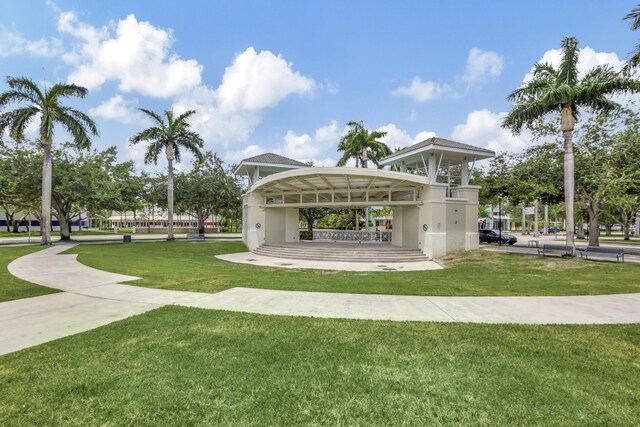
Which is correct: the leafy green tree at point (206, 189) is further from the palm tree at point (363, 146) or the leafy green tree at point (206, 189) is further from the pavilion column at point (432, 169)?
the pavilion column at point (432, 169)

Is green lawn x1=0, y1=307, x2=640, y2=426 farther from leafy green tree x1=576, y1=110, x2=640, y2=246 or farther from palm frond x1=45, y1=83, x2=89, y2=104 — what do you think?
palm frond x1=45, y1=83, x2=89, y2=104

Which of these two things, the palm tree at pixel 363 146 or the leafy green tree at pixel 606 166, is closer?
the leafy green tree at pixel 606 166

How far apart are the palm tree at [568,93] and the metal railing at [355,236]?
41.6ft

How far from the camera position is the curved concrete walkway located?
6398 mm

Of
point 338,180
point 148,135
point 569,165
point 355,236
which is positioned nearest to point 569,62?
point 569,165

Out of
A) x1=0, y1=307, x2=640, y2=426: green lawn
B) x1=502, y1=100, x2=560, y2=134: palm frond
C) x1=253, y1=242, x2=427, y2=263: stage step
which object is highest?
x1=502, y1=100, x2=560, y2=134: palm frond

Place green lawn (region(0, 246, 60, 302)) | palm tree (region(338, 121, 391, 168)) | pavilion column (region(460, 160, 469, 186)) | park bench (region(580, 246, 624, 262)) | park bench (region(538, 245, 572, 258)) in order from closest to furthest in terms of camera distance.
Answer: green lawn (region(0, 246, 60, 302))
park bench (region(580, 246, 624, 262))
park bench (region(538, 245, 572, 258))
pavilion column (region(460, 160, 469, 186))
palm tree (region(338, 121, 391, 168))

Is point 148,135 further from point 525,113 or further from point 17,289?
point 525,113

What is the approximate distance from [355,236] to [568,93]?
17.2 meters

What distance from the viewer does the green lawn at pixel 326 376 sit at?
11.0 ft

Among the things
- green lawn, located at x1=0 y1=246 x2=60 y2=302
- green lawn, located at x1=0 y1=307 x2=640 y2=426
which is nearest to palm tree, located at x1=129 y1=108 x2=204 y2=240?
green lawn, located at x1=0 y1=246 x2=60 y2=302

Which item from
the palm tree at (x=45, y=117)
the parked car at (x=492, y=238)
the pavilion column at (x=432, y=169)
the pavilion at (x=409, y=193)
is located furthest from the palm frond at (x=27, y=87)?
the parked car at (x=492, y=238)

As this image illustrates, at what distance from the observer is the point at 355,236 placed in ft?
88.6

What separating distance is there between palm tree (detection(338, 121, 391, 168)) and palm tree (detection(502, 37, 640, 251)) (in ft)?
47.1
